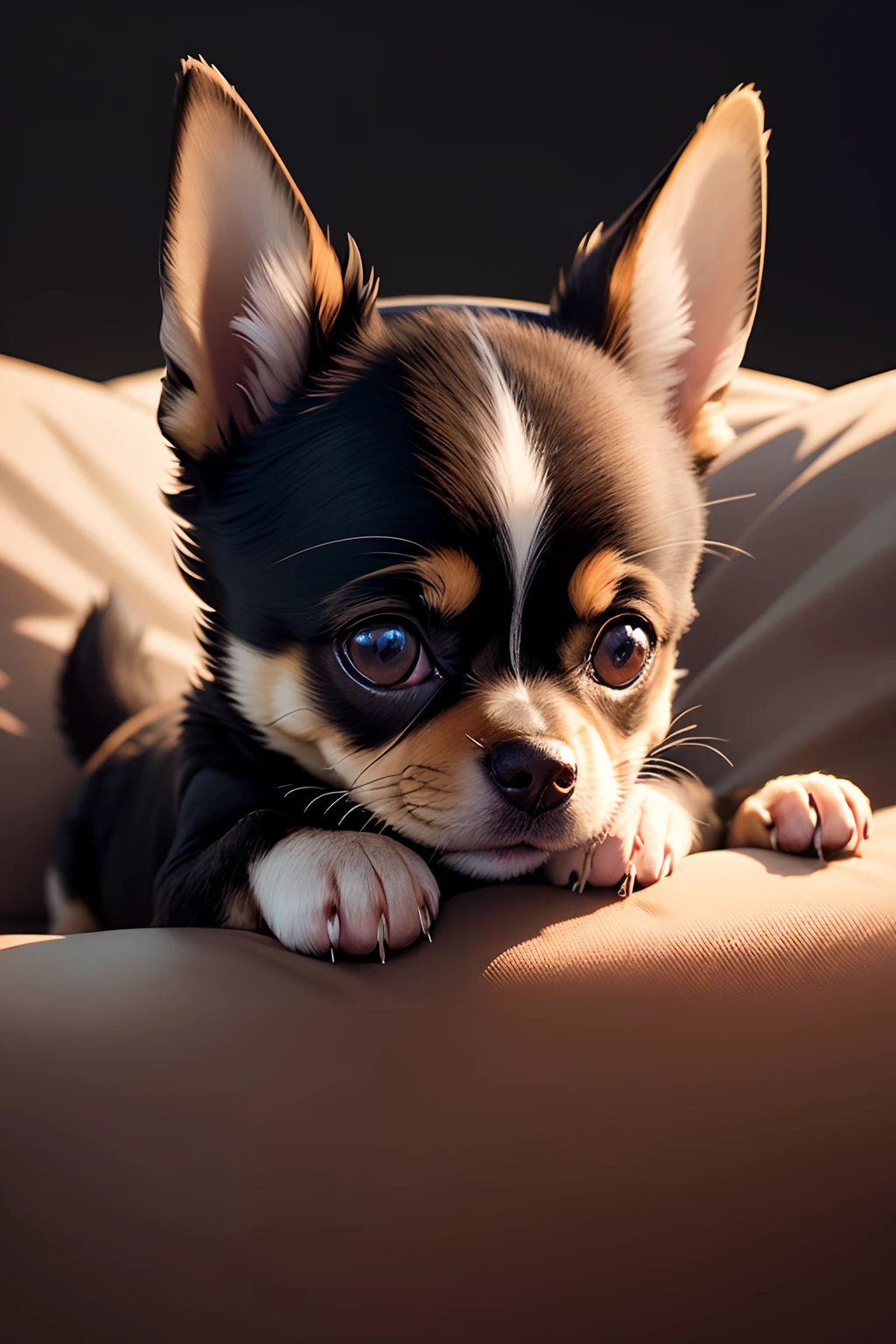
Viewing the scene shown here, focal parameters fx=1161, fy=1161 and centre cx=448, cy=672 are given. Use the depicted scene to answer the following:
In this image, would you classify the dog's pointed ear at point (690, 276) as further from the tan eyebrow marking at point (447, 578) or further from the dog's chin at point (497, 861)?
the dog's chin at point (497, 861)

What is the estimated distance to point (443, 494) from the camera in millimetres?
1366

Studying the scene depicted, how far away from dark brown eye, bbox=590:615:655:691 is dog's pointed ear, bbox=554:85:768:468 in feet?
1.25

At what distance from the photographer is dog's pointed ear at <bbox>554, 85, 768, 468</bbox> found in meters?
1.57

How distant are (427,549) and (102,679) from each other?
1333 millimetres

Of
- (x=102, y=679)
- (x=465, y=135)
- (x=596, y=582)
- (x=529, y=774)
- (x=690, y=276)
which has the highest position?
(x=690, y=276)

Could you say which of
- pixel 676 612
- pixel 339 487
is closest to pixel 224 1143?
pixel 339 487

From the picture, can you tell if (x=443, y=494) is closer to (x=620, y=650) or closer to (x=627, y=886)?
(x=620, y=650)

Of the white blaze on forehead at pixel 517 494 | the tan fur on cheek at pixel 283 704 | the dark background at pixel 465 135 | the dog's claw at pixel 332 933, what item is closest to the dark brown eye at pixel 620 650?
the white blaze on forehead at pixel 517 494

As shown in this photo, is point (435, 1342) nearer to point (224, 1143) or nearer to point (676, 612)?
point (224, 1143)

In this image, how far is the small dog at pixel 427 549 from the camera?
4.50ft

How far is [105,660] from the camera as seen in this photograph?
2453 millimetres

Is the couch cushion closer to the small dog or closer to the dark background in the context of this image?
the small dog

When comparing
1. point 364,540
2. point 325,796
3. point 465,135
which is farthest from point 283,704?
A: point 465,135

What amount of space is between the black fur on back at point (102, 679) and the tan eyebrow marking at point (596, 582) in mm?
1320
